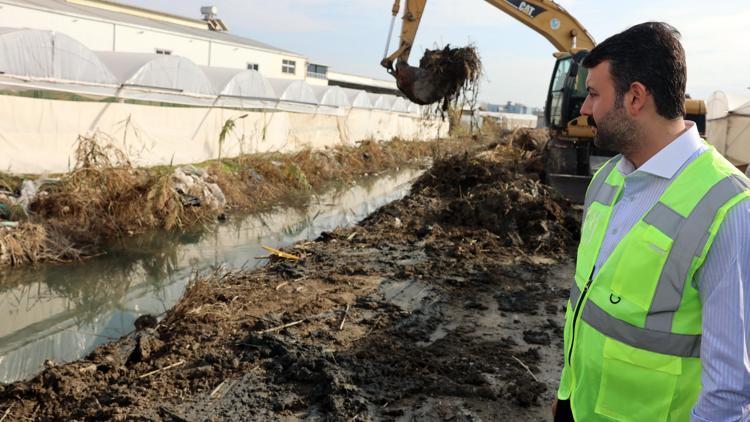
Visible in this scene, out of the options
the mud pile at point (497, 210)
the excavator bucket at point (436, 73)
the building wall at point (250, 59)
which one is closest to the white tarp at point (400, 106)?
the building wall at point (250, 59)

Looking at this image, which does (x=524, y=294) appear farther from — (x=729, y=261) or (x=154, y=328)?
(x=729, y=261)

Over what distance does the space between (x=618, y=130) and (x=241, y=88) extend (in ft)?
54.3

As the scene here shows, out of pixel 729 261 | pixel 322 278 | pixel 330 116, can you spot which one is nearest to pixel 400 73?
pixel 322 278

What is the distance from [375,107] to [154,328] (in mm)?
23139

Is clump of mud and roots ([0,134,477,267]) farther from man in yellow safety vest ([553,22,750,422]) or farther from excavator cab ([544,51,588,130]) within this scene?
man in yellow safety vest ([553,22,750,422])

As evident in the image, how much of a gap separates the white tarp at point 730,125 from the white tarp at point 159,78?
55.8 feet

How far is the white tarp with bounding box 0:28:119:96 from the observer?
10.5 metres

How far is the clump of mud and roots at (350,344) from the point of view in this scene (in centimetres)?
417

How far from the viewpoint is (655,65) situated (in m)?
1.70

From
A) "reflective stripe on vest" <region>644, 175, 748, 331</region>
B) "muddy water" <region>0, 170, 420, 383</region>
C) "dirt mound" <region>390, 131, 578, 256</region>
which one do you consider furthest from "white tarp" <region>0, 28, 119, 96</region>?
"reflective stripe on vest" <region>644, 175, 748, 331</region>

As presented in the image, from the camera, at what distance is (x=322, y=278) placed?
24.5 ft

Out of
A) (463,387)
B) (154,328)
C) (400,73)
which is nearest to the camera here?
(463,387)

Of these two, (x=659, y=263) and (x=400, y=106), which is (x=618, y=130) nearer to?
(x=659, y=263)

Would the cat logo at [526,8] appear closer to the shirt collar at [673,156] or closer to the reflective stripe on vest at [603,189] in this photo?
the reflective stripe on vest at [603,189]
